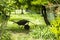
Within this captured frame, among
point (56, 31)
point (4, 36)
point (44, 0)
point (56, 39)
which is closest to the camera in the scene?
point (56, 31)

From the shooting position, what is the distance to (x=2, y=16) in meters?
10.8

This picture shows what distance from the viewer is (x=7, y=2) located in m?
10.4

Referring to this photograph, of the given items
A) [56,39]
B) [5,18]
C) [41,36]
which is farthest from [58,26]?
[5,18]

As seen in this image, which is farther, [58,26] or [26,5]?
[26,5]

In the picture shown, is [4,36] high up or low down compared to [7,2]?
down

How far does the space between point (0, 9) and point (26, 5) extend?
379 centimetres

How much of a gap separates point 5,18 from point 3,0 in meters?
1.48

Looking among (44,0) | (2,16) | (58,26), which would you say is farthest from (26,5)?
(58,26)

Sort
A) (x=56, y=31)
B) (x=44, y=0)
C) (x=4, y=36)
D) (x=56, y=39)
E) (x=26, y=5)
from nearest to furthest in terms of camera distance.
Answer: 1. (x=56, y=31)
2. (x=56, y=39)
3. (x=4, y=36)
4. (x=44, y=0)
5. (x=26, y=5)

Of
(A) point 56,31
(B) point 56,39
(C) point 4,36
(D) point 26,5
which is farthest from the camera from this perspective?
(D) point 26,5

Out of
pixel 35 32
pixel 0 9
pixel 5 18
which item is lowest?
pixel 35 32

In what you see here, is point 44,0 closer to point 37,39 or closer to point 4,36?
point 37,39

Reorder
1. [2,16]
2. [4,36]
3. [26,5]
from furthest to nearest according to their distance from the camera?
[26,5] < [2,16] < [4,36]

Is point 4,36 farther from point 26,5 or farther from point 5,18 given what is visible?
point 26,5
